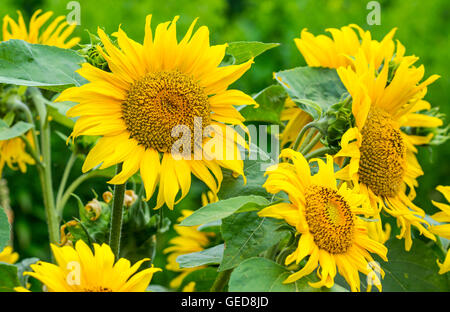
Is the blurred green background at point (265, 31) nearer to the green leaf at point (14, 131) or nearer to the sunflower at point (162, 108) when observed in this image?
the green leaf at point (14, 131)

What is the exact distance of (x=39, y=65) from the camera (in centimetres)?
54

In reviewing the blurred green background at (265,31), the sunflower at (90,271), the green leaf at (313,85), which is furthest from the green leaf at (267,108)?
the blurred green background at (265,31)

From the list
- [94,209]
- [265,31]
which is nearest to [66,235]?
[94,209]

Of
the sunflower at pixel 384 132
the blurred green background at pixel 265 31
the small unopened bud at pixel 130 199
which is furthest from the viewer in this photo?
the blurred green background at pixel 265 31

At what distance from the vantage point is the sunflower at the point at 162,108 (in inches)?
18.6

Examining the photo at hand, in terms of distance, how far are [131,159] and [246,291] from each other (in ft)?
0.44

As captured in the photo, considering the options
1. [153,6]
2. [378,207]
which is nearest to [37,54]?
[378,207]

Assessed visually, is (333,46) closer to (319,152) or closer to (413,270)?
(319,152)

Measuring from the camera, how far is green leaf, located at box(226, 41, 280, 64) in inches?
21.0

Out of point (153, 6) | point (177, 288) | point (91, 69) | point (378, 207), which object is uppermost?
point (153, 6)

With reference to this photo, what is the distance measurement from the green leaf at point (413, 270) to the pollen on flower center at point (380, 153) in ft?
0.22

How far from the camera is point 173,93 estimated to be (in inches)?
19.9

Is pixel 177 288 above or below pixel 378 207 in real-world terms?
below

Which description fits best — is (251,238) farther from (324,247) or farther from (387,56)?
(387,56)
